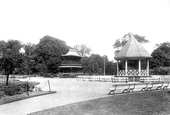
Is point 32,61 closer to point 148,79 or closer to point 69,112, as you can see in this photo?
point 148,79

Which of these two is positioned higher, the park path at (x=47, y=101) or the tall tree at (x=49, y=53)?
the tall tree at (x=49, y=53)

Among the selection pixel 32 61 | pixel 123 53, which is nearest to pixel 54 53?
pixel 32 61

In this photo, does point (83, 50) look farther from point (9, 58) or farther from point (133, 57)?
point (9, 58)

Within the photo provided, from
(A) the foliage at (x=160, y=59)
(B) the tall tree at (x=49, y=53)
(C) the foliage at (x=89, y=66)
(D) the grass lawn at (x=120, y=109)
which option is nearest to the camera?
(D) the grass lawn at (x=120, y=109)

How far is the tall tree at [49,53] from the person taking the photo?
58.0 m

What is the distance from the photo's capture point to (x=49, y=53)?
5847 cm

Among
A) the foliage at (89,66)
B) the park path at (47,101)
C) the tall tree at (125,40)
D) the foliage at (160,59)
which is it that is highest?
the tall tree at (125,40)

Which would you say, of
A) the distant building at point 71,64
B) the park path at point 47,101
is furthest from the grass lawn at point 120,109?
the distant building at point 71,64

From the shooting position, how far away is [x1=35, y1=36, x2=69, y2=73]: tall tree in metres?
58.0

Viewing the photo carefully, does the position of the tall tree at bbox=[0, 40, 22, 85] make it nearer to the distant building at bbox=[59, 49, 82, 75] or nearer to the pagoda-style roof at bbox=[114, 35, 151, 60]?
the pagoda-style roof at bbox=[114, 35, 151, 60]

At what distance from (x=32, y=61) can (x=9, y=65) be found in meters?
36.9

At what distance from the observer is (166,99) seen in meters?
10.5

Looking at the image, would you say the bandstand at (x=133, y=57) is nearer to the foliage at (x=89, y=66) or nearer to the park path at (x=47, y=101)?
the park path at (x=47, y=101)

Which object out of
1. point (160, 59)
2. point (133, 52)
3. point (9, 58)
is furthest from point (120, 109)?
point (160, 59)
